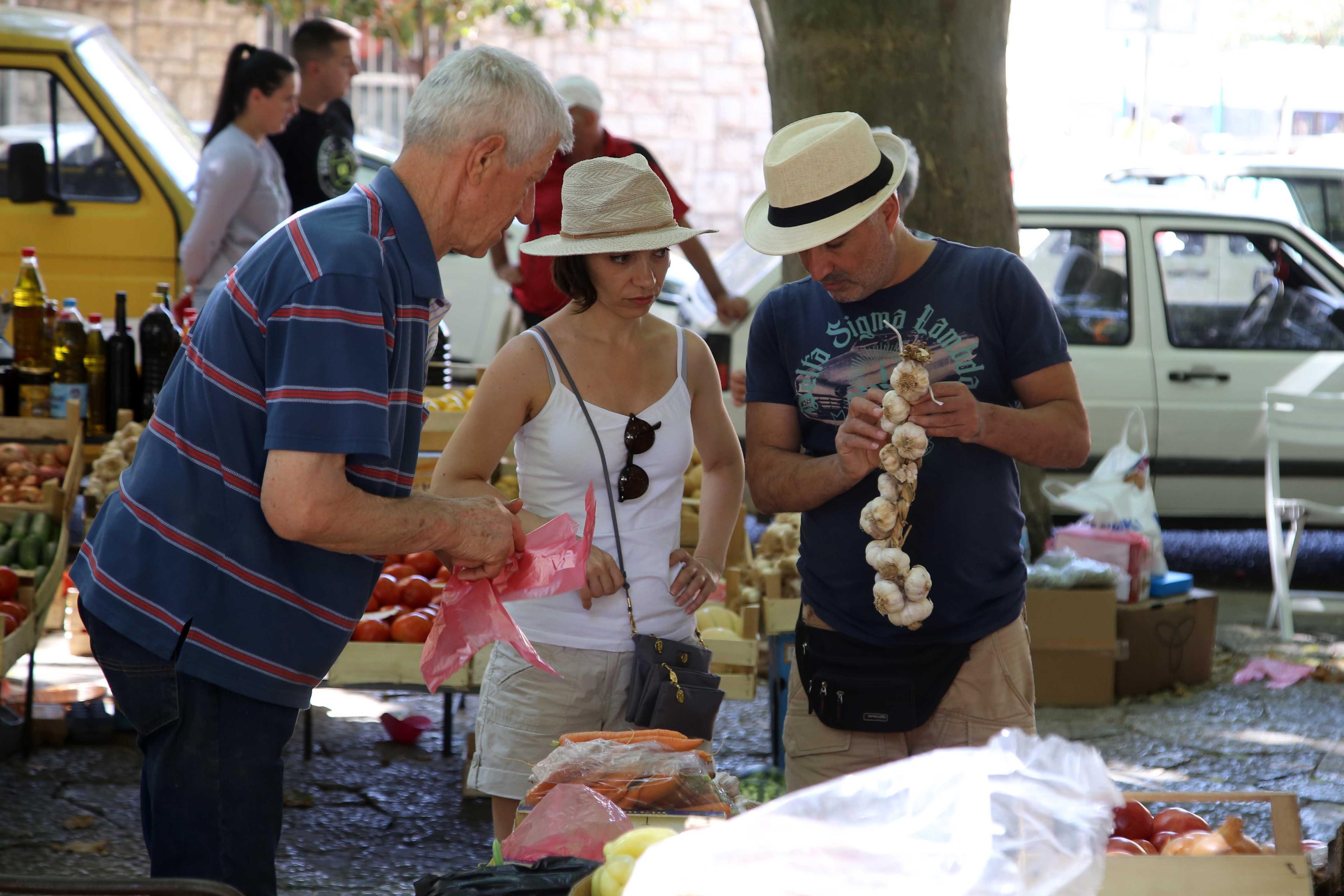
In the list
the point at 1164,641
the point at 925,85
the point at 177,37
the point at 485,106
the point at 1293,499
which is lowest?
the point at 1164,641

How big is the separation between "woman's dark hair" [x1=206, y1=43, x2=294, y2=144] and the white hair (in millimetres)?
4094

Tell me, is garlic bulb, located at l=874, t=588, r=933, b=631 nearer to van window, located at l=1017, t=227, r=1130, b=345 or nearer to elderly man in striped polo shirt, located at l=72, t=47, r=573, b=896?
elderly man in striped polo shirt, located at l=72, t=47, r=573, b=896

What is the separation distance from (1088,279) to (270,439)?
5.70 meters

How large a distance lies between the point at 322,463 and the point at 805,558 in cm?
118

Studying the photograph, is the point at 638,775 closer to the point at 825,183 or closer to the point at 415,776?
the point at 825,183

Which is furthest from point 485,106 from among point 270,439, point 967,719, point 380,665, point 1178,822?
point 380,665

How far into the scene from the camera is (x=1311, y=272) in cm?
673

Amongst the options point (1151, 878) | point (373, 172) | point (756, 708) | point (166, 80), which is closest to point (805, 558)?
point (1151, 878)

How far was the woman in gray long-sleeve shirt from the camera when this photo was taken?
18.6ft

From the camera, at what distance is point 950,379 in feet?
8.22

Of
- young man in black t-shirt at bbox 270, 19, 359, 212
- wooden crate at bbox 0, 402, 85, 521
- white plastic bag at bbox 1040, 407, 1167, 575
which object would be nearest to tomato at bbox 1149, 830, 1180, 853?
white plastic bag at bbox 1040, 407, 1167, 575

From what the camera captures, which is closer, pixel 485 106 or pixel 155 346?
pixel 485 106

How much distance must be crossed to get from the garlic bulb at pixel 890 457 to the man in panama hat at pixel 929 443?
0.01m

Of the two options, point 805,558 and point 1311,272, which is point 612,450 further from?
point 1311,272
